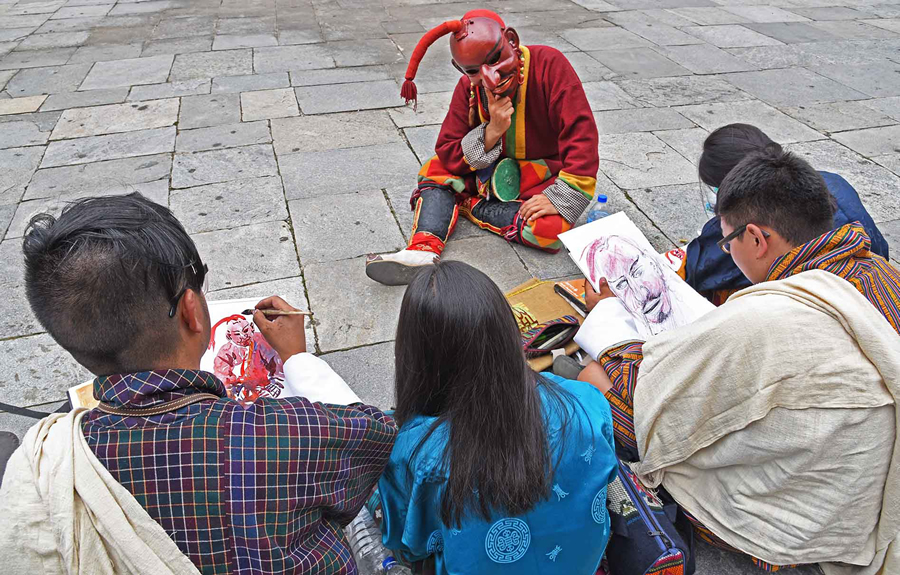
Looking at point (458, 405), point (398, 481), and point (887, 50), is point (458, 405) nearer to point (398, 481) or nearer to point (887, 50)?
point (398, 481)

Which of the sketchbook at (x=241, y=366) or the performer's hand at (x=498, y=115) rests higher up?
the performer's hand at (x=498, y=115)

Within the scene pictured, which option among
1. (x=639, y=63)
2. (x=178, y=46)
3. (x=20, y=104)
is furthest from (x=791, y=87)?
(x=20, y=104)

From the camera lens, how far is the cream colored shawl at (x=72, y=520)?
3.68 ft

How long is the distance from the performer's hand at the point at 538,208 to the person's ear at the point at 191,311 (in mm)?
2077

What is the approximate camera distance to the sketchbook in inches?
75.0

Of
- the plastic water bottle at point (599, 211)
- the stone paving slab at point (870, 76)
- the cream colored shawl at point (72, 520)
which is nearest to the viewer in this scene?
the cream colored shawl at point (72, 520)

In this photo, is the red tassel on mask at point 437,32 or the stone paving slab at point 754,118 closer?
the red tassel on mask at point 437,32

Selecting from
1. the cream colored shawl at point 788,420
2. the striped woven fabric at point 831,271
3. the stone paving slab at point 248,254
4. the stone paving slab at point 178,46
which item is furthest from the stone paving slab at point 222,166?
the cream colored shawl at point 788,420

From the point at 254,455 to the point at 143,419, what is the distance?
225 mm

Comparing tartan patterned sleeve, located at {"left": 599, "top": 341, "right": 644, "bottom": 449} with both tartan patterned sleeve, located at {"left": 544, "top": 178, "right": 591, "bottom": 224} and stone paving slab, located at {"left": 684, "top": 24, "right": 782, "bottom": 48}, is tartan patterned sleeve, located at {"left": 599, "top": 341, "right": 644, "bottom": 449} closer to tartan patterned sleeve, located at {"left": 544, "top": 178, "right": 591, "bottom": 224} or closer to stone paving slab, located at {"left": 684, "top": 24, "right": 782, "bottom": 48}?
tartan patterned sleeve, located at {"left": 544, "top": 178, "right": 591, "bottom": 224}

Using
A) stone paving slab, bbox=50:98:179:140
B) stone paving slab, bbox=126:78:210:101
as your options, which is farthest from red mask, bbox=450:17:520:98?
stone paving slab, bbox=126:78:210:101

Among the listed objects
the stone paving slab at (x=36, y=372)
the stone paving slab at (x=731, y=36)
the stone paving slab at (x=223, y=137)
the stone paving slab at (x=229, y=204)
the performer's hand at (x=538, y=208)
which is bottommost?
the stone paving slab at (x=36, y=372)

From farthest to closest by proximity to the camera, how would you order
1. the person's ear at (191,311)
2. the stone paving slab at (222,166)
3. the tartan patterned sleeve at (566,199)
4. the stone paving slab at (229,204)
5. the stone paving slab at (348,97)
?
the stone paving slab at (348,97)
the stone paving slab at (222,166)
the stone paving slab at (229,204)
the tartan patterned sleeve at (566,199)
the person's ear at (191,311)

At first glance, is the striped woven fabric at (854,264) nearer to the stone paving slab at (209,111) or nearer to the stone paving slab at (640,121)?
the stone paving slab at (640,121)
